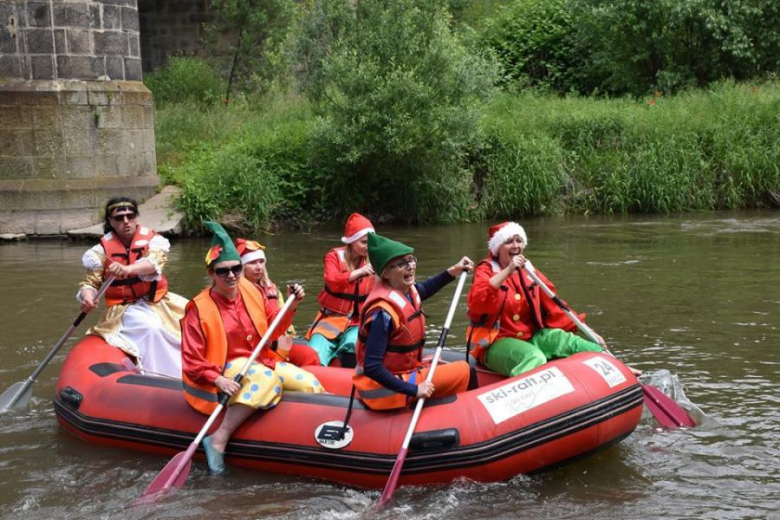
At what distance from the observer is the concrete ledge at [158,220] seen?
13609 mm

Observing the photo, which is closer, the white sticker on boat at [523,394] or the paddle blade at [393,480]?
the paddle blade at [393,480]

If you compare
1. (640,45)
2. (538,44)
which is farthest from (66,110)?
(538,44)

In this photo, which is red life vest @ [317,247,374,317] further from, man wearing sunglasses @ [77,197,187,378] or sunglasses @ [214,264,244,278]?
sunglasses @ [214,264,244,278]

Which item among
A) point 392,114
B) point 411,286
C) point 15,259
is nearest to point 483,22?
point 392,114

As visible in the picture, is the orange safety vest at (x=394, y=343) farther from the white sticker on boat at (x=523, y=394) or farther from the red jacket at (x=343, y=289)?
the red jacket at (x=343, y=289)

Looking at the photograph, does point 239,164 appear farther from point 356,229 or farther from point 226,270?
point 226,270

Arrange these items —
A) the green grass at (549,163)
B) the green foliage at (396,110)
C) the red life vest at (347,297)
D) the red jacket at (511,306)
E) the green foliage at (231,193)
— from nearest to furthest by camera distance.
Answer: the red jacket at (511,306), the red life vest at (347,297), the green foliage at (231,193), the green foliage at (396,110), the green grass at (549,163)

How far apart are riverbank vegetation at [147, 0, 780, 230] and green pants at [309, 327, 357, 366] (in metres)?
7.50

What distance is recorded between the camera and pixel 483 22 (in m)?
24.1

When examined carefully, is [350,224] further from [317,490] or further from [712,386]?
[712,386]

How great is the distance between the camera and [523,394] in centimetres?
519

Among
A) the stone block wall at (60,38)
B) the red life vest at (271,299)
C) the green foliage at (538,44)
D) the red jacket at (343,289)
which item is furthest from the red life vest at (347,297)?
the green foliage at (538,44)

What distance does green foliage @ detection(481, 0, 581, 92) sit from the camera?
22.1 meters

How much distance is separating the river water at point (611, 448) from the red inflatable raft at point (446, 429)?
0.36 feet
